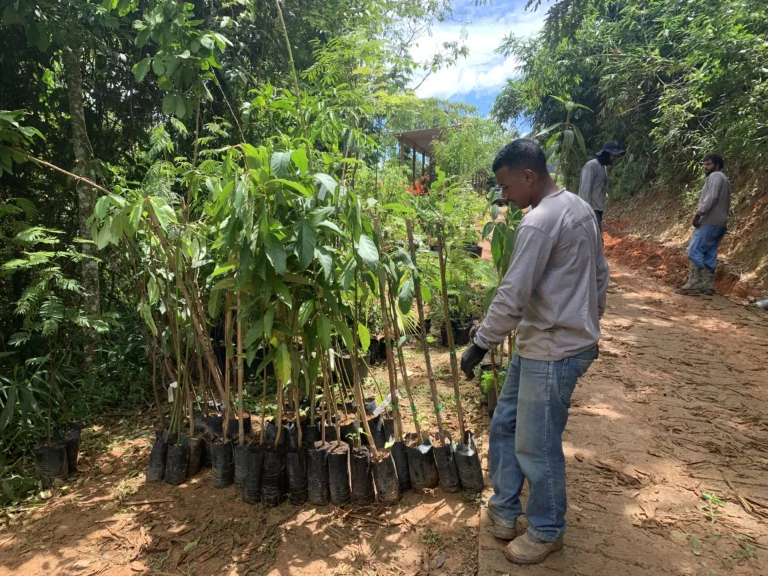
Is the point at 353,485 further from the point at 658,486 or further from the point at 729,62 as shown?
the point at 729,62

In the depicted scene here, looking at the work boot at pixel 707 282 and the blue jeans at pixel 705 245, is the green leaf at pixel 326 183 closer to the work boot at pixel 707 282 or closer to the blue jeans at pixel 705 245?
the blue jeans at pixel 705 245

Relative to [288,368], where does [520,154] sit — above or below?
above

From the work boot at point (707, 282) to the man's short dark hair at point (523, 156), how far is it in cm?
575

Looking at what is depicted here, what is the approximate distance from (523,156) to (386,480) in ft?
5.53

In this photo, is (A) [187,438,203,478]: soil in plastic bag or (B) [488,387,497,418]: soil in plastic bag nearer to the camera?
(A) [187,438,203,478]: soil in plastic bag

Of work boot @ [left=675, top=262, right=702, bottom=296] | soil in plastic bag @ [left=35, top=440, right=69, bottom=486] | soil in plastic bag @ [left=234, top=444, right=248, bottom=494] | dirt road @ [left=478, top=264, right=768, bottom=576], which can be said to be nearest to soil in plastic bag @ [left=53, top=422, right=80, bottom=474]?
soil in plastic bag @ [left=35, top=440, right=69, bottom=486]

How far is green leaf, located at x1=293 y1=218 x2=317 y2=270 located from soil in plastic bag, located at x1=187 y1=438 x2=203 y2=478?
1587 millimetres

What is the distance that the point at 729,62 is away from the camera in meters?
6.08

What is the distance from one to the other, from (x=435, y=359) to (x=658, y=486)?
7.82ft

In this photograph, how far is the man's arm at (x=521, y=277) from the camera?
5.52ft

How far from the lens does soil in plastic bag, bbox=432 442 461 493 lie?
2438 millimetres

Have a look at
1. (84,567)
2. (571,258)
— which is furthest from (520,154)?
(84,567)

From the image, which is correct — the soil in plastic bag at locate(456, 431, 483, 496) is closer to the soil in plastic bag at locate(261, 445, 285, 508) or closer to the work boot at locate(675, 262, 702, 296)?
the soil in plastic bag at locate(261, 445, 285, 508)

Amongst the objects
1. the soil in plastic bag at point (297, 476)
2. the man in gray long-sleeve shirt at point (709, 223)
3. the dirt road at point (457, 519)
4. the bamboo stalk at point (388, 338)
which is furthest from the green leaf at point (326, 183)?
the man in gray long-sleeve shirt at point (709, 223)
